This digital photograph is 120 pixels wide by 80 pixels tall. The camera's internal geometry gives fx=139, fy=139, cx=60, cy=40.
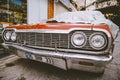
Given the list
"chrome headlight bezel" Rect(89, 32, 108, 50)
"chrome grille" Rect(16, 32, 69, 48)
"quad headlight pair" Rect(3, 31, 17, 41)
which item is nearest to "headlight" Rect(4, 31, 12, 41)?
"quad headlight pair" Rect(3, 31, 17, 41)

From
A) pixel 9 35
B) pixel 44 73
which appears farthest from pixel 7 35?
pixel 44 73

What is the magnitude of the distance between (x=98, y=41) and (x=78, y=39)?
0.31 m

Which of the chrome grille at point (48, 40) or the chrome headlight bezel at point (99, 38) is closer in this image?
the chrome headlight bezel at point (99, 38)

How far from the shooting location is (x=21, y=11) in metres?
6.47

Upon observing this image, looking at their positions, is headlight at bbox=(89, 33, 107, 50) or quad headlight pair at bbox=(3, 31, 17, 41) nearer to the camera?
headlight at bbox=(89, 33, 107, 50)

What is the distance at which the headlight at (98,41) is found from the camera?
2029 mm

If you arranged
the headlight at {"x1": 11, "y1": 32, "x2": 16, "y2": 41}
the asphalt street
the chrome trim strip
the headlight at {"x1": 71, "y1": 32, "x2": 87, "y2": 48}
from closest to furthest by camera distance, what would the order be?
the chrome trim strip → the headlight at {"x1": 71, "y1": 32, "x2": 87, "y2": 48} → the asphalt street → the headlight at {"x1": 11, "y1": 32, "x2": 16, "y2": 41}

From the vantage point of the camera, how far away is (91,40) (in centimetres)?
209

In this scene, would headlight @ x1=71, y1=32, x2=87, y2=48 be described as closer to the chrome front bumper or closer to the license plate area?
the chrome front bumper

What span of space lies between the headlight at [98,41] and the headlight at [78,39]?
106 millimetres

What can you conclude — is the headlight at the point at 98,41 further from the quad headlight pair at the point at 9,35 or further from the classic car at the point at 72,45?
the quad headlight pair at the point at 9,35

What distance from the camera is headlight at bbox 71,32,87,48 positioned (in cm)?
214

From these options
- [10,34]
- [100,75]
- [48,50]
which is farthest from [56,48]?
[10,34]

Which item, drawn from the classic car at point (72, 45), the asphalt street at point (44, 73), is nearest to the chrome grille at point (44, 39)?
the classic car at point (72, 45)
